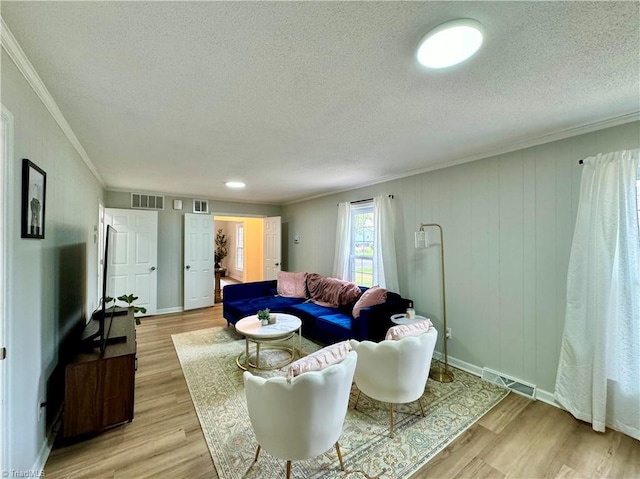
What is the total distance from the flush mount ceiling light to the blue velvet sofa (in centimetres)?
243

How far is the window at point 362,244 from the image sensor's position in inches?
167

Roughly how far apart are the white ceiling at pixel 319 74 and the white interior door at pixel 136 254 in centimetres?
240

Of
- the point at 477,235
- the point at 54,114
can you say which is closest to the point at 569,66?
the point at 477,235

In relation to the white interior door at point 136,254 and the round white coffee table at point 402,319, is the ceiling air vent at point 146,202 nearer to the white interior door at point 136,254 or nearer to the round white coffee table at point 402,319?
the white interior door at point 136,254

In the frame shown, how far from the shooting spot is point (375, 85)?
1603mm

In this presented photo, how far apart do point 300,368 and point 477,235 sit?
8.06ft

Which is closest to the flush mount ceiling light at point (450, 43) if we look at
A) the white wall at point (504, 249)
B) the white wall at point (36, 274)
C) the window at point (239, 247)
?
the white wall at point (504, 249)

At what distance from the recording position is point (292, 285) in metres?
4.77

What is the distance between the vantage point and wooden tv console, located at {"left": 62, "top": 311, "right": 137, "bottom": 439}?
1861mm

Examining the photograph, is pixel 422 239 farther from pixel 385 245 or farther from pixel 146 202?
pixel 146 202

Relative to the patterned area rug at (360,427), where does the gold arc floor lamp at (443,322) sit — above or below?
above

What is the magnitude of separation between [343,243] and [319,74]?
3.23 metres

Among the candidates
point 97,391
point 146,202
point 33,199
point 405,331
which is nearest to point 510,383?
point 405,331

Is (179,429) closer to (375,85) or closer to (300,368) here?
(300,368)
